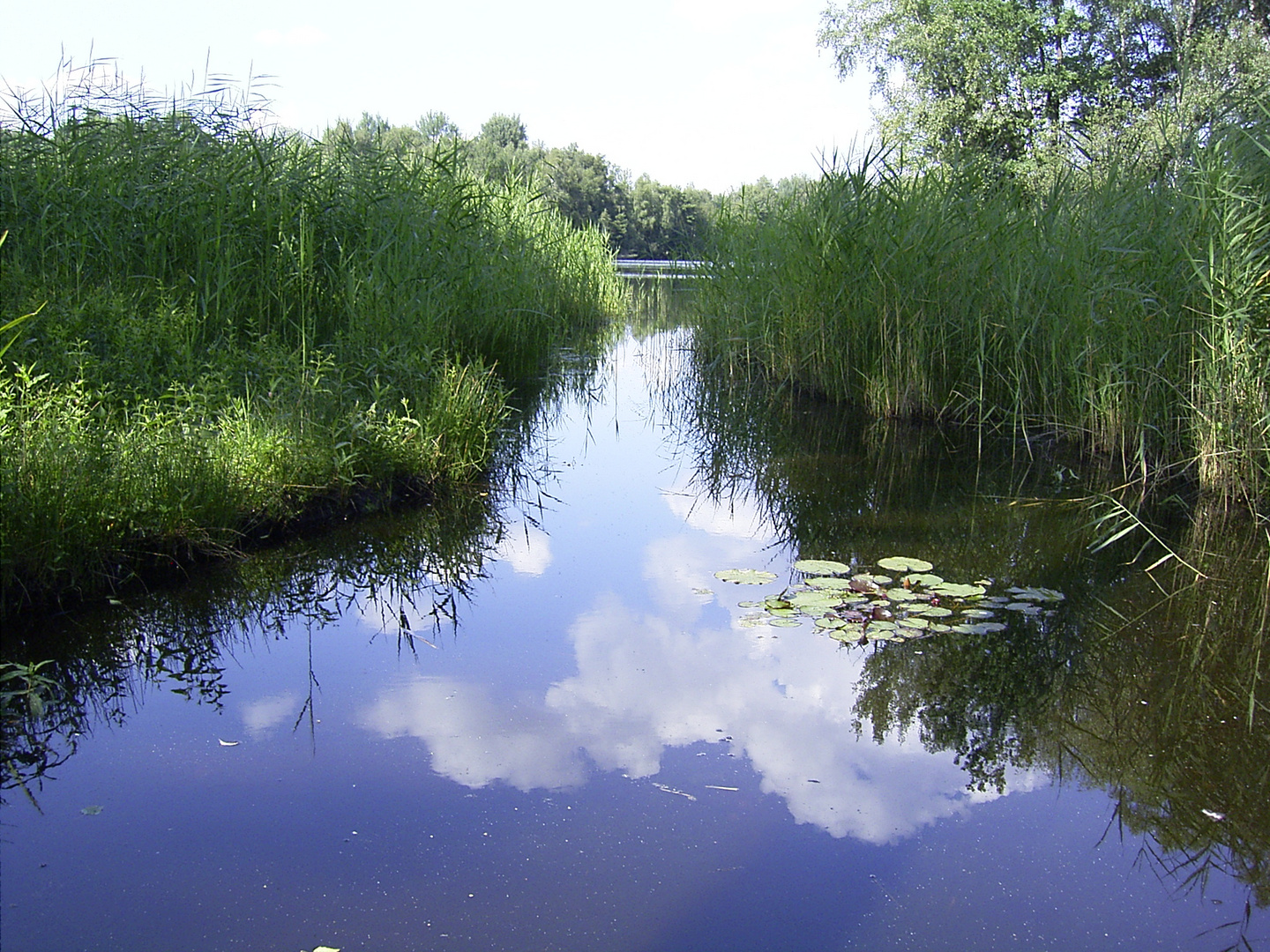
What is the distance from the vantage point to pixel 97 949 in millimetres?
1831

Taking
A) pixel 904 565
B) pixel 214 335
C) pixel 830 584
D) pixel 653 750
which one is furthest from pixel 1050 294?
pixel 214 335

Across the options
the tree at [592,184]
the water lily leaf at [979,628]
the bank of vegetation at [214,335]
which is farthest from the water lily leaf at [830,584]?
the tree at [592,184]

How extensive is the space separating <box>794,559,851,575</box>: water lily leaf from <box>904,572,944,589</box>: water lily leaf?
0.87ft

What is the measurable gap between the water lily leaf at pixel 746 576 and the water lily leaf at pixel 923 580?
0.53 metres

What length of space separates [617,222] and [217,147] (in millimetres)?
39495

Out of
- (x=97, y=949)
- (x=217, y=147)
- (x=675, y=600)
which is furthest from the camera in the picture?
(x=217, y=147)

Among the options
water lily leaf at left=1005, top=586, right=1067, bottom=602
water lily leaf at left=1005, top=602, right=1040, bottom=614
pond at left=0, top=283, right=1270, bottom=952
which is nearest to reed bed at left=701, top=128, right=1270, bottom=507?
pond at left=0, top=283, right=1270, bottom=952

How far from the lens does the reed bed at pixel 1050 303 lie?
15.0ft

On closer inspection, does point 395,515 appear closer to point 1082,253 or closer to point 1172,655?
point 1172,655

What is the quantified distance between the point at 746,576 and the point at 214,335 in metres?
3.37

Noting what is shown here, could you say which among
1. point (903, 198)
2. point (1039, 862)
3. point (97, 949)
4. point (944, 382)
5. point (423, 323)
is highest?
point (903, 198)

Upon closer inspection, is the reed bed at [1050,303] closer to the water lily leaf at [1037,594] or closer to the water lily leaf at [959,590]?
the water lily leaf at [1037,594]

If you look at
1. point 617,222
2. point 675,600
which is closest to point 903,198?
point 675,600

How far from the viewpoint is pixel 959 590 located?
12.1 feet
